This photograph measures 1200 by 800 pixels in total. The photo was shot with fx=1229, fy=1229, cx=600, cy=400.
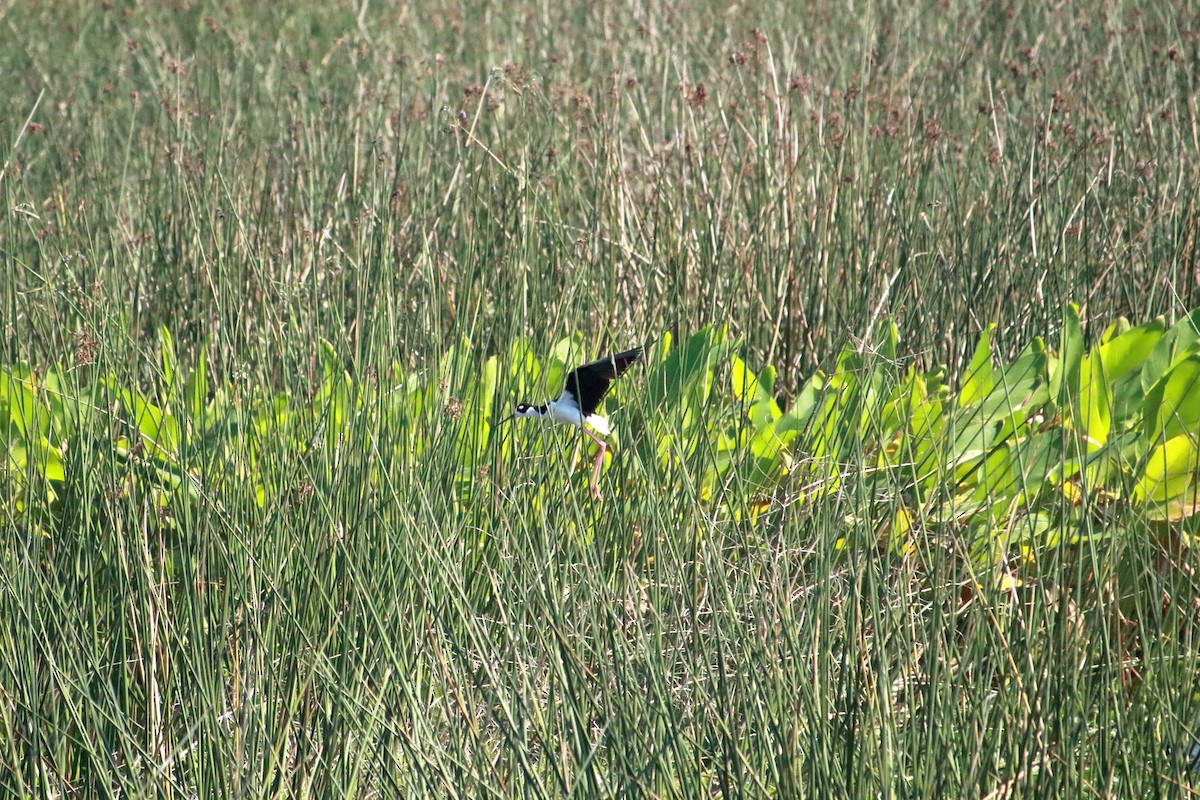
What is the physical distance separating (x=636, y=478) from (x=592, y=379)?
193mm

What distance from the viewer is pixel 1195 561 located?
1402 mm

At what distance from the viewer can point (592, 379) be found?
156 cm

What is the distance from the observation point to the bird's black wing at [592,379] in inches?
59.8

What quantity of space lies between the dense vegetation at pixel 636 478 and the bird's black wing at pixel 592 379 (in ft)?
0.20

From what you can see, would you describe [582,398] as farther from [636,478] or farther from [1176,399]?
→ [1176,399]

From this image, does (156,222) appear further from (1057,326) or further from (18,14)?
(18,14)

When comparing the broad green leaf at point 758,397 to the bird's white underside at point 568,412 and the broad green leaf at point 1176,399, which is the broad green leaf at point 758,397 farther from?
the broad green leaf at point 1176,399

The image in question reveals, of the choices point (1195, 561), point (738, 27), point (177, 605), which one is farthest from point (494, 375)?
point (738, 27)

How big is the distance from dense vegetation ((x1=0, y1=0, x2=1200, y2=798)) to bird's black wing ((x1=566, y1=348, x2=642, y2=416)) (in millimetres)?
60

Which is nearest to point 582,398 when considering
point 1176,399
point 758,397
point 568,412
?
point 568,412

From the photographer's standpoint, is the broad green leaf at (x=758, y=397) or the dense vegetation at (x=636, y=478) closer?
the dense vegetation at (x=636, y=478)

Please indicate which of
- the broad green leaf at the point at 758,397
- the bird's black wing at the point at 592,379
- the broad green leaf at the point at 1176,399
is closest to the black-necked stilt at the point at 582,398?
the bird's black wing at the point at 592,379

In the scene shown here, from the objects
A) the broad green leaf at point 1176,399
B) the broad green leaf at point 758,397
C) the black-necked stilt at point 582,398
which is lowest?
the broad green leaf at point 758,397

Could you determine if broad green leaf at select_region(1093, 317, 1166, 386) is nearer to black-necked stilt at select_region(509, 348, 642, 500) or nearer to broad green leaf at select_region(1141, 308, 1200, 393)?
broad green leaf at select_region(1141, 308, 1200, 393)
